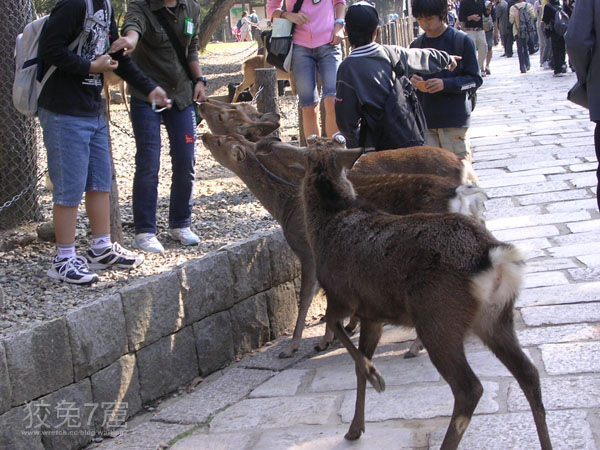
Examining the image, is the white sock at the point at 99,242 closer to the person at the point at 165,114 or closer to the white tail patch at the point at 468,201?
the person at the point at 165,114

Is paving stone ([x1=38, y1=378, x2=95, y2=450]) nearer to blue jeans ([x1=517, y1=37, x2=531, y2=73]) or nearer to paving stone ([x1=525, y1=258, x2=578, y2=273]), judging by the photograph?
paving stone ([x1=525, y1=258, x2=578, y2=273])

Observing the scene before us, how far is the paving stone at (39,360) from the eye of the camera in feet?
12.6

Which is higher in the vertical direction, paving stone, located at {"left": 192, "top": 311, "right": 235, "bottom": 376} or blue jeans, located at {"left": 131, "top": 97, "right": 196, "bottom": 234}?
blue jeans, located at {"left": 131, "top": 97, "right": 196, "bottom": 234}

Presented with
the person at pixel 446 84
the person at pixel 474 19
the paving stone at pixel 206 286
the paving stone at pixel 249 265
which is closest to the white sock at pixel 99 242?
the paving stone at pixel 206 286

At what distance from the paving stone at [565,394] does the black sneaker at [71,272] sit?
8.39 ft

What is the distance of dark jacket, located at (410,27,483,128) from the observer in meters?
5.84

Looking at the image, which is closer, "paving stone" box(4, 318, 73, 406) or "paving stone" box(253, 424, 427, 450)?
"paving stone" box(253, 424, 427, 450)

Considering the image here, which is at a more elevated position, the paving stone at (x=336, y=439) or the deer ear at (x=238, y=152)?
the deer ear at (x=238, y=152)

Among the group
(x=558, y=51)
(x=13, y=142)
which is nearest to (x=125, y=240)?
(x=13, y=142)

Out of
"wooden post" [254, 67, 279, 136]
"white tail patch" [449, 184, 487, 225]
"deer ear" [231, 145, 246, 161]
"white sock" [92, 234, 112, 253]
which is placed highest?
"wooden post" [254, 67, 279, 136]

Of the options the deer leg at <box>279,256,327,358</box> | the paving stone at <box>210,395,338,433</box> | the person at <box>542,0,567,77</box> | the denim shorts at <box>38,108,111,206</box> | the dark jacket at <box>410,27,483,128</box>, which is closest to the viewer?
the paving stone at <box>210,395,338,433</box>

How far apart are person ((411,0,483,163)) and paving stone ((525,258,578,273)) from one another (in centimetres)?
91

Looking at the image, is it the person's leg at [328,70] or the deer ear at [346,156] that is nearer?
the deer ear at [346,156]

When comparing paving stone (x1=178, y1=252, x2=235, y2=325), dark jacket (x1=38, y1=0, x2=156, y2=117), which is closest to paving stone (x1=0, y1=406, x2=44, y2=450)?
paving stone (x1=178, y1=252, x2=235, y2=325)
